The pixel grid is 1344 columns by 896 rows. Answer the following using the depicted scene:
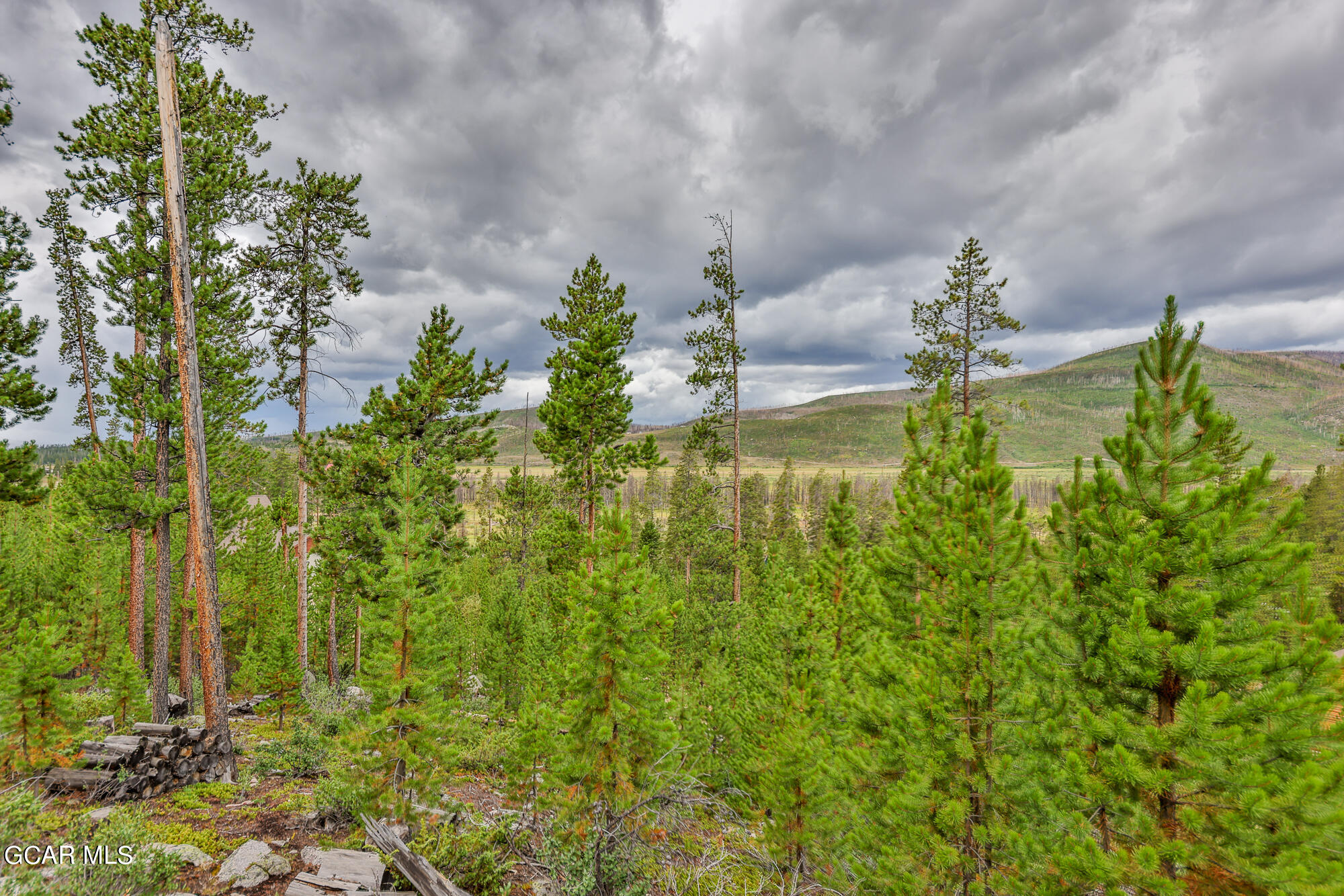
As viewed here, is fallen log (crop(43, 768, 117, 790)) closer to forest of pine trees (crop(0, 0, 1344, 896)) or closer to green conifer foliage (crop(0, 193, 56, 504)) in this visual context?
forest of pine trees (crop(0, 0, 1344, 896))

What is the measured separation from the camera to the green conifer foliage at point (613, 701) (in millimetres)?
6812

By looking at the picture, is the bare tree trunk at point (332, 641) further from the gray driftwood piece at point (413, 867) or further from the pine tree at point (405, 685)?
the gray driftwood piece at point (413, 867)

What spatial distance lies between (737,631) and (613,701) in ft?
41.0

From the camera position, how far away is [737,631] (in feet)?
60.5

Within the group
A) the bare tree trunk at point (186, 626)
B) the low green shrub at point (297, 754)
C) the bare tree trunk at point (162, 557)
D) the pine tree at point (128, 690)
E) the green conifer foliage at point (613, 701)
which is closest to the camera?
the green conifer foliage at point (613, 701)

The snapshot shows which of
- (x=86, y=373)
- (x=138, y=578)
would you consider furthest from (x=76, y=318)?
(x=138, y=578)

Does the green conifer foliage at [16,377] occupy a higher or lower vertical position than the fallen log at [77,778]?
higher

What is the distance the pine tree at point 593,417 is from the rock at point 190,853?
9.32m

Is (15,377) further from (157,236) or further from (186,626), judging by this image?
(186,626)

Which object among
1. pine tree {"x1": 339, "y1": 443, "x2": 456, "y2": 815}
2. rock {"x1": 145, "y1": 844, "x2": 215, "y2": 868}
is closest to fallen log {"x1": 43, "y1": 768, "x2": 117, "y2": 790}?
rock {"x1": 145, "y1": 844, "x2": 215, "y2": 868}

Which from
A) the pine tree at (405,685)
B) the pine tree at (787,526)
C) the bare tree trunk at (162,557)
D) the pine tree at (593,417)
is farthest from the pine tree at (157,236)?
the pine tree at (787,526)

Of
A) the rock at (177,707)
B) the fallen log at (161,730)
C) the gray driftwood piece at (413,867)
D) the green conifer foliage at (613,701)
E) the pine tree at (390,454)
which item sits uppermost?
the pine tree at (390,454)

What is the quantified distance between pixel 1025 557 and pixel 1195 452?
89.9 inches

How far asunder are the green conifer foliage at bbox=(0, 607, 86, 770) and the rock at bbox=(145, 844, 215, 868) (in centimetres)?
411
